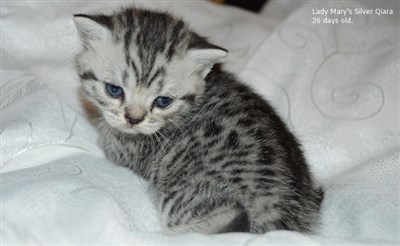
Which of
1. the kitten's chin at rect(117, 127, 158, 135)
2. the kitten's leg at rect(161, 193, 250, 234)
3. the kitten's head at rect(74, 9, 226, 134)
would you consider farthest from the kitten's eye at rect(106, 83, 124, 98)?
the kitten's leg at rect(161, 193, 250, 234)

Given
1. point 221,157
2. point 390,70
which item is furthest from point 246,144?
point 390,70

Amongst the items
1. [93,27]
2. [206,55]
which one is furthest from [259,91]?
[93,27]

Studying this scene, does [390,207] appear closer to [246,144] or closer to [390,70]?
[246,144]

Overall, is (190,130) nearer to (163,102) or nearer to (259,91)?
(163,102)

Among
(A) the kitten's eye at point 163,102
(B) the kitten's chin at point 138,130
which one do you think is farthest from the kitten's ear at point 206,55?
(B) the kitten's chin at point 138,130

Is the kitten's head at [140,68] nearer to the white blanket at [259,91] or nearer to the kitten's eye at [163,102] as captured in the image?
the kitten's eye at [163,102]

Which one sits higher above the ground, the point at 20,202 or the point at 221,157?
the point at 221,157
